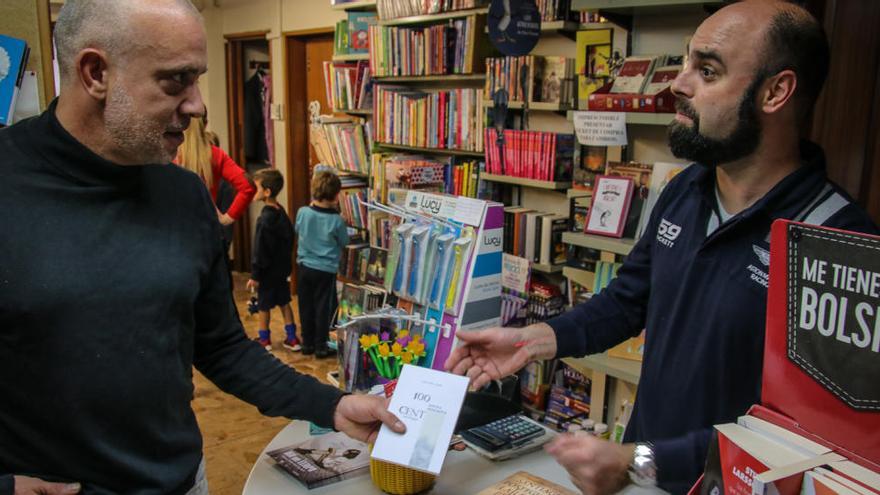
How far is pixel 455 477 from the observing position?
5.37 feet

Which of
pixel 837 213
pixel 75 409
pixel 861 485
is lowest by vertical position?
pixel 75 409

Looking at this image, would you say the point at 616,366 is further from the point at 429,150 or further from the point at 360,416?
the point at 429,150

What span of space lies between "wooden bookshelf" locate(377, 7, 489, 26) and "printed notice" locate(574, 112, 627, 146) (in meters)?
1.29

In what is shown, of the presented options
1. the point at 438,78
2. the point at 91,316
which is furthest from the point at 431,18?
the point at 91,316

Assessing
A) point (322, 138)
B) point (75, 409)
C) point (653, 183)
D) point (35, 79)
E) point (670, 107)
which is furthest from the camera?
point (322, 138)

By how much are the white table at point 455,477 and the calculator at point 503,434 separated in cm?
4

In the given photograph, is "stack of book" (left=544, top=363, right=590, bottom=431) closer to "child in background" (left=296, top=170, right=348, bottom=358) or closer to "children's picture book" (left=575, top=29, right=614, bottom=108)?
"children's picture book" (left=575, top=29, right=614, bottom=108)

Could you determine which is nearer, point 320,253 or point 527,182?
point 527,182

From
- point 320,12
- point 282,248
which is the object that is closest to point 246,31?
point 320,12

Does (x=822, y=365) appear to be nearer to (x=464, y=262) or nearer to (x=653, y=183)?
(x=464, y=262)

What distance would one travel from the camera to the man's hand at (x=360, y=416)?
4.69 ft

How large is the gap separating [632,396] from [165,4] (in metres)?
2.42

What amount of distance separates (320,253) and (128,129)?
3.50m

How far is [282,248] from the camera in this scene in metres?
4.89
